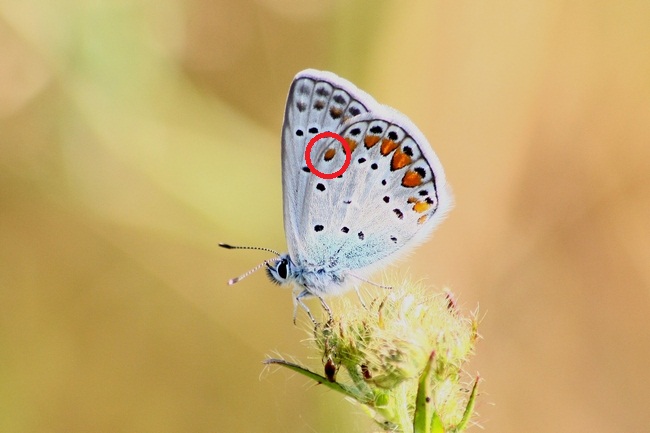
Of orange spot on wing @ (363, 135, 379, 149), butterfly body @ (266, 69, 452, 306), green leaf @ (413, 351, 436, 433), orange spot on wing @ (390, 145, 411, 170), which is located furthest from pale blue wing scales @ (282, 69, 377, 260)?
green leaf @ (413, 351, 436, 433)

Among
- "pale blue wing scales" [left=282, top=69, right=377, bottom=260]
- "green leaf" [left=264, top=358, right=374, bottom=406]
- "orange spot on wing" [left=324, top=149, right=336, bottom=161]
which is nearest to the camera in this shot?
"green leaf" [left=264, top=358, right=374, bottom=406]

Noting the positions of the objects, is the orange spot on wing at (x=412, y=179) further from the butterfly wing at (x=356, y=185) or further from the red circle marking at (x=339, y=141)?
the red circle marking at (x=339, y=141)

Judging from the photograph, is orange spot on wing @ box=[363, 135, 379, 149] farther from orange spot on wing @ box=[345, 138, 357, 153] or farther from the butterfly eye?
the butterfly eye

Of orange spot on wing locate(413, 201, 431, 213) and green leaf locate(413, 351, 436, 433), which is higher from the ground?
green leaf locate(413, 351, 436, 433)

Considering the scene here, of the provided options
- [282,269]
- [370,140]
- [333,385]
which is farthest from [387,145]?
[333,385]

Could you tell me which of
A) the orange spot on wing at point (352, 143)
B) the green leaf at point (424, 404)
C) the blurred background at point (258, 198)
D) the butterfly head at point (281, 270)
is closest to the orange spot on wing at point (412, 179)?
the orange spot on wing at point (352, 143)

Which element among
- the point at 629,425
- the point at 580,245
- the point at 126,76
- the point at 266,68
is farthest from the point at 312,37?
the point at 629,425

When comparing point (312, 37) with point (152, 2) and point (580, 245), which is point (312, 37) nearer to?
point (152, 2)
